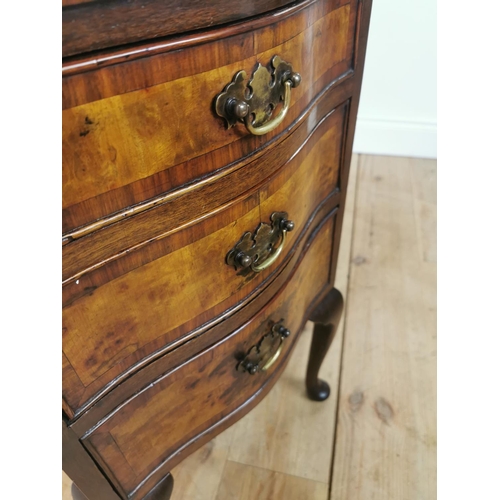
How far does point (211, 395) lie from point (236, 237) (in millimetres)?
244

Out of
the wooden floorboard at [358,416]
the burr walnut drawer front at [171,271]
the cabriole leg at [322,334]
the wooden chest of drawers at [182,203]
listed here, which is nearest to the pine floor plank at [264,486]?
the wooden floorboard at [358,416]

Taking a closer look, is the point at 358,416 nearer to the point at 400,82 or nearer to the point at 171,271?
the point at 171,271

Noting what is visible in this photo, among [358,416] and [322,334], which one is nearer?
[322,334]

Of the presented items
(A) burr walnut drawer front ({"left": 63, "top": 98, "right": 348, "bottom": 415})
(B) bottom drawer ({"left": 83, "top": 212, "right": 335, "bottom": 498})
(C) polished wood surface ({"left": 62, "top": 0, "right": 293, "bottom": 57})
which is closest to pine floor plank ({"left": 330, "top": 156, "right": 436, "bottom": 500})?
(B) bottom drawer ({"left": 83, "top": 212, "right": 335, "bottom": 498})

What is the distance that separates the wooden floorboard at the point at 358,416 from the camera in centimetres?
89

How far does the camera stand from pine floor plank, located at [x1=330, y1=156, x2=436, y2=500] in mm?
907

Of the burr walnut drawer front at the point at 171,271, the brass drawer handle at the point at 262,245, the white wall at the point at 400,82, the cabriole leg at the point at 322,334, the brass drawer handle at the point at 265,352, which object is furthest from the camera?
the white wall at the point at 400,82

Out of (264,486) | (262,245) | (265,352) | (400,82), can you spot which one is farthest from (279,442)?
(400,82)

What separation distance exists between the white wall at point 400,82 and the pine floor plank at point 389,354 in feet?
0.58

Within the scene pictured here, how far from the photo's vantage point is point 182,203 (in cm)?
39

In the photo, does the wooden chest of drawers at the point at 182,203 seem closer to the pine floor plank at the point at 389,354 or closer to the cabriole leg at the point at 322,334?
the cabriole leg at the point at 322,334

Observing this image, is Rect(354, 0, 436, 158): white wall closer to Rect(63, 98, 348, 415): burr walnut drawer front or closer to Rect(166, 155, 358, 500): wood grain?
Rect(166, 155, 358, 500): wood grain

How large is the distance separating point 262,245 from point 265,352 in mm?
191

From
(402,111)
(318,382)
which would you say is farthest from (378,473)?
(402,111)
